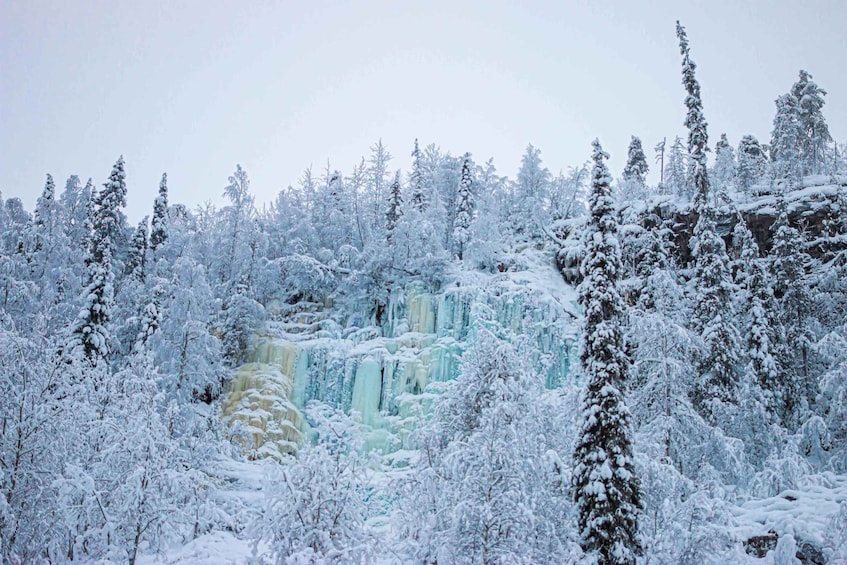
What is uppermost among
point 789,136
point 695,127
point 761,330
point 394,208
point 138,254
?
point 789,136

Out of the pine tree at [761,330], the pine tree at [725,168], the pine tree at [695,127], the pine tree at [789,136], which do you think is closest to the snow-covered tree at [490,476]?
the pine tree at [761,330]

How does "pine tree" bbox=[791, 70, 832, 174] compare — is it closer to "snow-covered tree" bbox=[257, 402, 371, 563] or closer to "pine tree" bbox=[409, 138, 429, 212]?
"pine tree" bbox=[409, 138, 429, 212]

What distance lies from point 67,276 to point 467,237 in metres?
23.5

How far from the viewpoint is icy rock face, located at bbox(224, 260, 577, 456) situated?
30859 mm

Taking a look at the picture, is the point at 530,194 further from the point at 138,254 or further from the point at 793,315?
the point at 138,254

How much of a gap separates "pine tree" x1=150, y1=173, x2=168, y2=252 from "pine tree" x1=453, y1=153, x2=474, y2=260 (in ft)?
62.0

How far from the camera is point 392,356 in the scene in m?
32.7

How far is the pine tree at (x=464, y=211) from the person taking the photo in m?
41.6

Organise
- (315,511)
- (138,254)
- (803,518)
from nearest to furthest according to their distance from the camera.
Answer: (315,511) < (803,518) < (138,254)

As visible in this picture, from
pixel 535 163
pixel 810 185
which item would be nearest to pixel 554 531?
pixel 810 185

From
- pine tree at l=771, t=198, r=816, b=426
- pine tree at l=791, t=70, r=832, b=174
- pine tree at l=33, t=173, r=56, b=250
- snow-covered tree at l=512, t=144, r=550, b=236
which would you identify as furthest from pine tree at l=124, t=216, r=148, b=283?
pine tree at l=791, t=70, r=832, b=174

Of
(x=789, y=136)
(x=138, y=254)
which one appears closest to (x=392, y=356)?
(x=138, y=254)

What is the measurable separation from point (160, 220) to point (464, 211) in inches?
804

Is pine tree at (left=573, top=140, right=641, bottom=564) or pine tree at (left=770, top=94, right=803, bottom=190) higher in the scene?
pine tree at (left=770, top=94, right=803, bottom=190)
